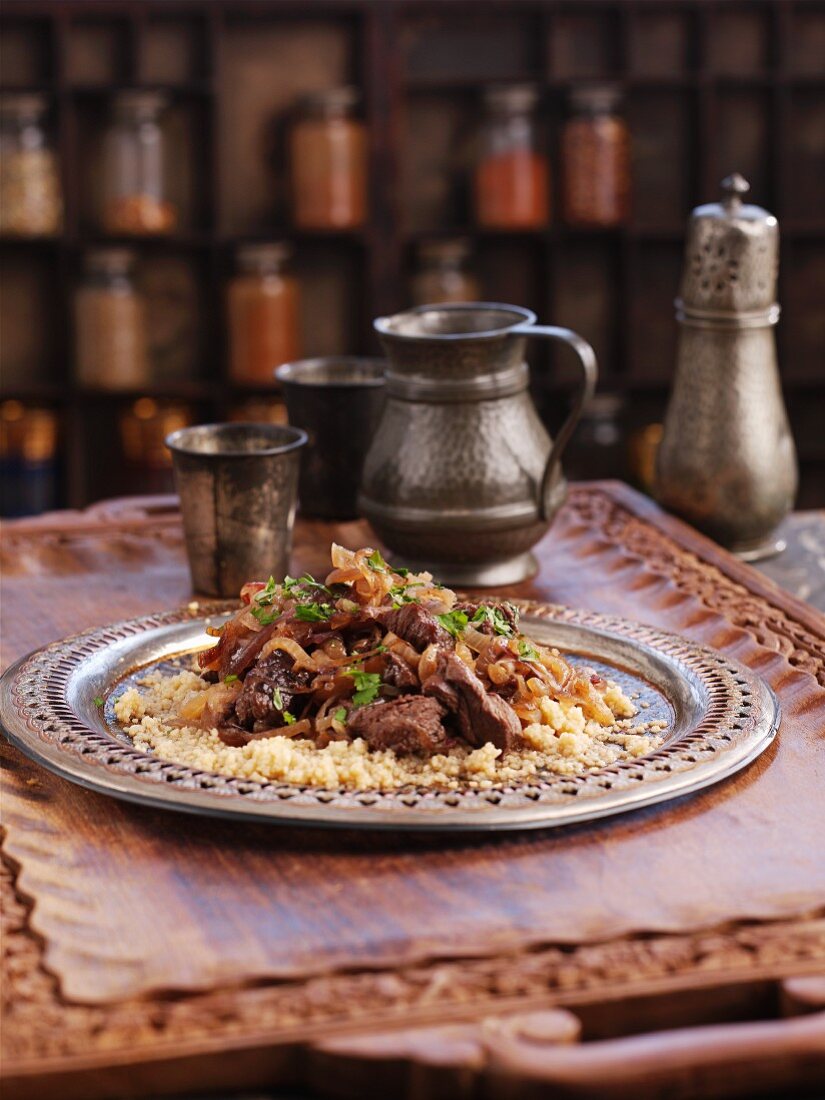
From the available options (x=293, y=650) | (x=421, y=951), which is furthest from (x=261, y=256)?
(x=421, y=951)

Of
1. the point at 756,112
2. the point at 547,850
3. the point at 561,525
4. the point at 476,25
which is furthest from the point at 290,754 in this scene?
the point at 756,112

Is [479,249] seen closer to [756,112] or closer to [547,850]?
[756,112]

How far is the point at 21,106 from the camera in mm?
3738

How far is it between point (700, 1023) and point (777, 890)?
14 centimetres

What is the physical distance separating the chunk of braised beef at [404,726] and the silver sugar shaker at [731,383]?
39.2 inches

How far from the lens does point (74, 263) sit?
4.02 meters

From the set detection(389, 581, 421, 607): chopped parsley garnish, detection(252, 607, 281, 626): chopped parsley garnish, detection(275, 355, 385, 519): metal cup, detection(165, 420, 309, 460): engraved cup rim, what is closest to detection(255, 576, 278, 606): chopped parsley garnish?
detection(252, 607, 281, 626): chopped parsley garnish

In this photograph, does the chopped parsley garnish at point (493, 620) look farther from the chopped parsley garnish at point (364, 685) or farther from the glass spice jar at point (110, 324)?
the glass spice jar at point (110, 324)

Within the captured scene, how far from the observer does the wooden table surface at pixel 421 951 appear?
923 mm

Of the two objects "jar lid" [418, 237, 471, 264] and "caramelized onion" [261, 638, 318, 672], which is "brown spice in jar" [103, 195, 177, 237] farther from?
"caramelized onion" [261, 638, 318, 672]

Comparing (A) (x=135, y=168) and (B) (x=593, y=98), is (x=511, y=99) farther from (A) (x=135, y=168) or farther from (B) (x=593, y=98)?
(A) (x=135, y=168)

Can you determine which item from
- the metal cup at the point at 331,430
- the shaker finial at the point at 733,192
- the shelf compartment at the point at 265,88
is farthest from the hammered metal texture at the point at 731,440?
the shelf compartment at the point at 265,88

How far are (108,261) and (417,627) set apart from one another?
2695 mm

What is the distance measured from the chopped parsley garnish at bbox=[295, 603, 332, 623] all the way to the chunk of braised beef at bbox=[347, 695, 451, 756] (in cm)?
12
